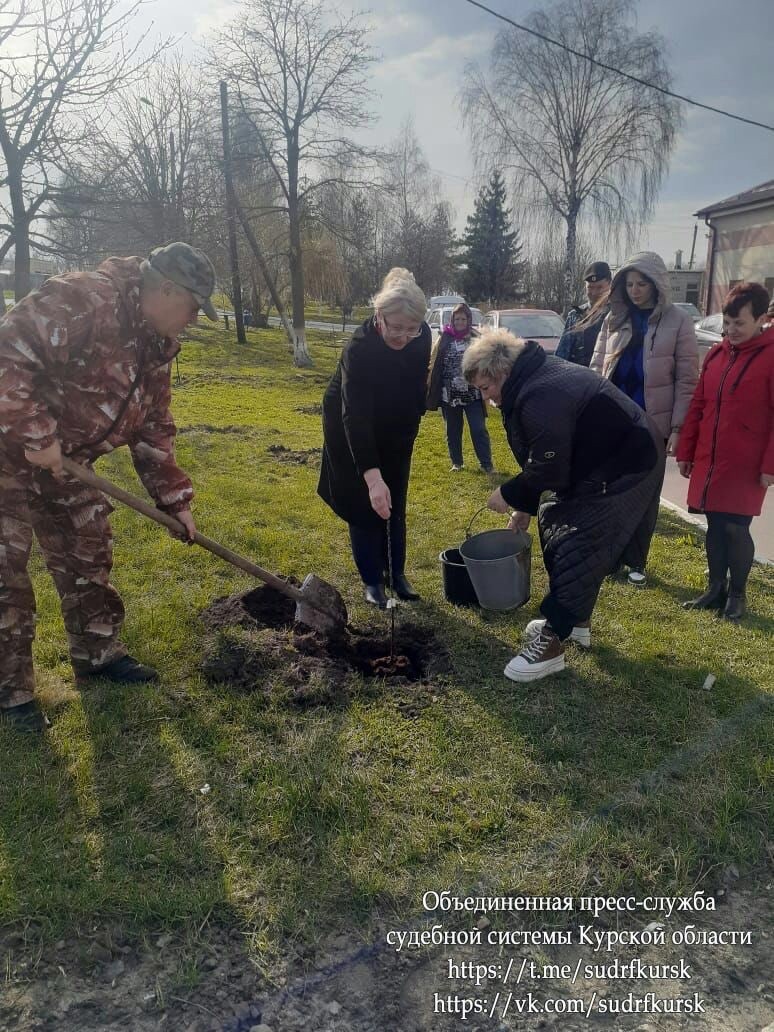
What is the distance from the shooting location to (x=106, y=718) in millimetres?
3033

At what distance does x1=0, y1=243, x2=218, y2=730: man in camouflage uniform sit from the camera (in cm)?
259

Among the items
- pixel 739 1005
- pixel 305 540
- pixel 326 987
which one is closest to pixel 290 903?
pixel 326 987

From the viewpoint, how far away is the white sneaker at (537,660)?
11.0ft

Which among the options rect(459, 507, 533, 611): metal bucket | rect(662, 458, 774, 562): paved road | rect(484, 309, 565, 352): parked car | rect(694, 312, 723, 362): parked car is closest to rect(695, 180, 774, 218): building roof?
rect(694, 312, 723, 362): parked car

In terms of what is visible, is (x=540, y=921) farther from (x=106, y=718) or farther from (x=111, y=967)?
(x=106, y=718)

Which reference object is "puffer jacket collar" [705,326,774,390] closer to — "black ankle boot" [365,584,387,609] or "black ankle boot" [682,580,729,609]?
"black ankle boot" [682,580,729,609]

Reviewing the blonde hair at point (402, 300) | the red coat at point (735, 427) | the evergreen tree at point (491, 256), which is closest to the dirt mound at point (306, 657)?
the blonde hair at point (402, 300)

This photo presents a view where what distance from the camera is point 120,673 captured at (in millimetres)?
3348

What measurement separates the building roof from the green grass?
22.4 m

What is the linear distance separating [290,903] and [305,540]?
3.32 metres

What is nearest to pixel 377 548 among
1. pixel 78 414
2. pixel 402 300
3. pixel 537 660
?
pixel 537 660

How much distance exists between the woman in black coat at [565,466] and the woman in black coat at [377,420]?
1.97 ft

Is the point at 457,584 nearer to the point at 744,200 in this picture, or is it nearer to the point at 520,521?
the point at 520,521

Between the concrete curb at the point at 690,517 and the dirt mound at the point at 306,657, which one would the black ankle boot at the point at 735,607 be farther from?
the dirt mound at the point at 306,657
